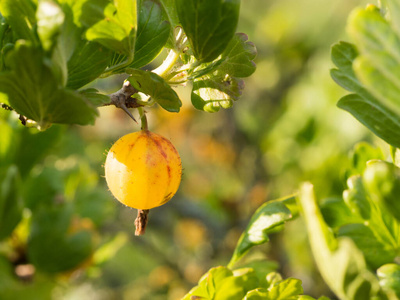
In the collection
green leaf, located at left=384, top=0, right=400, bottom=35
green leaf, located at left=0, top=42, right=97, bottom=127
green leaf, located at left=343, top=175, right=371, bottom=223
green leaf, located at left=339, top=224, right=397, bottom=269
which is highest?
green leaf, located at left=0, top=42, right=97, bottom=127

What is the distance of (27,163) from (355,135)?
154 cm

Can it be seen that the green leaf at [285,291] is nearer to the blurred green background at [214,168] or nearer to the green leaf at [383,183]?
the green leaf at [383,183]

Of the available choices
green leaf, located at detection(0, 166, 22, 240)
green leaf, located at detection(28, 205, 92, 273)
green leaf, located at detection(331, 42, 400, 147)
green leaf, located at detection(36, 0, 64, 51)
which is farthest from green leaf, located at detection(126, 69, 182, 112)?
Answer: green leaf, located at detection(28, 205, 92, 273)

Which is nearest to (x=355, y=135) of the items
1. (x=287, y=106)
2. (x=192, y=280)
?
(x=287, y=106)

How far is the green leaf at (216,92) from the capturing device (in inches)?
28.2

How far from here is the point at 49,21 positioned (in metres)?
0.51

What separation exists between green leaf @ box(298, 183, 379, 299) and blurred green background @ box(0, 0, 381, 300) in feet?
1.25

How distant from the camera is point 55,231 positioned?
1149 millimetres

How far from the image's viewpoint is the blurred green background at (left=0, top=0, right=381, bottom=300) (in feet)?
4.35

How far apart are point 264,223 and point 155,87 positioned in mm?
267

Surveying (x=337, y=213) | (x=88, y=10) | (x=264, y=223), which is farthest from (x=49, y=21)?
(x=337, y=213)

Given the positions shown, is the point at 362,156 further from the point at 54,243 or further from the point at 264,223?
the point at 54,243

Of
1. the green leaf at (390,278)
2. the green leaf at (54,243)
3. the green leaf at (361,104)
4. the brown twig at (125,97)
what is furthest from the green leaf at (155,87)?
the green leaf at (54,243)

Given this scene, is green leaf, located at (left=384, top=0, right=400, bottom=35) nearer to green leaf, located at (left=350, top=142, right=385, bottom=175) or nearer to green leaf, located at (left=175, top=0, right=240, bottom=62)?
green leaf, located at (left=175, top=0, right=240, bottom=62)
